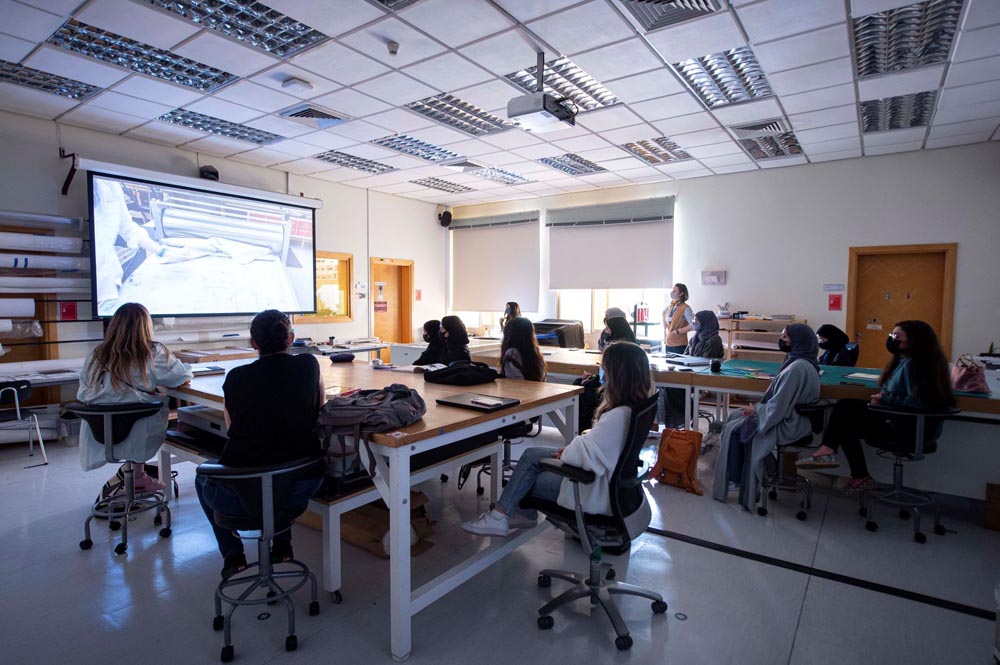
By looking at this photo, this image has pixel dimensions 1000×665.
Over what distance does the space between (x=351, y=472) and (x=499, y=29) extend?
2854mm

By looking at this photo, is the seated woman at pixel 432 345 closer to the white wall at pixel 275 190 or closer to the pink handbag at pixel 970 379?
the pink handbag at pixel 970 379

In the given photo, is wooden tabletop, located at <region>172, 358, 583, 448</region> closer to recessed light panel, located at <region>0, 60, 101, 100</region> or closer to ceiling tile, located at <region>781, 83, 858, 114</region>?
recessed light panel, located at <region>0, 60, 101, 100</region>

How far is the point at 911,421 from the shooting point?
3.12m

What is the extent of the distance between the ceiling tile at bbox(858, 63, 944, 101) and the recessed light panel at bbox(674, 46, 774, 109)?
713 millimetres

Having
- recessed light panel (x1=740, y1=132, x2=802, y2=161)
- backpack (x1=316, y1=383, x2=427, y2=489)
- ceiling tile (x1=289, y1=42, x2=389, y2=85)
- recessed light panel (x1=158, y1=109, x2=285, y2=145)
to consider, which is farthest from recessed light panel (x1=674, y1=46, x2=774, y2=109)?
recessed light panel (x1=158, y1=109, x2=285, y2=145)

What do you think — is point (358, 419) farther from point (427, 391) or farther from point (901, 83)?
point (901, 83)

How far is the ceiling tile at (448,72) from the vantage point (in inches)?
153

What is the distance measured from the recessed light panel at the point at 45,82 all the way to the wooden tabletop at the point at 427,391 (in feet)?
8.91

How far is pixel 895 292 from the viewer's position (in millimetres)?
6344

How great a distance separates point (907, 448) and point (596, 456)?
7.50 ft

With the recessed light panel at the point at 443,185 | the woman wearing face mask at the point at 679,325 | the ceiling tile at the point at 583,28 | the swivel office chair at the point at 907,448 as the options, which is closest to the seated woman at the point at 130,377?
the ceiling tile at the point at 583,28

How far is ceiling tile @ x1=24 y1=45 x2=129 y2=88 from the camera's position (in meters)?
3.76

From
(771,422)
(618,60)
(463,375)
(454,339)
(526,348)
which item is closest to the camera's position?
(463,375)

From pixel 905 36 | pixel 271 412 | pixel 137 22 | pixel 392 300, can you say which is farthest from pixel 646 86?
pixel 392 300
